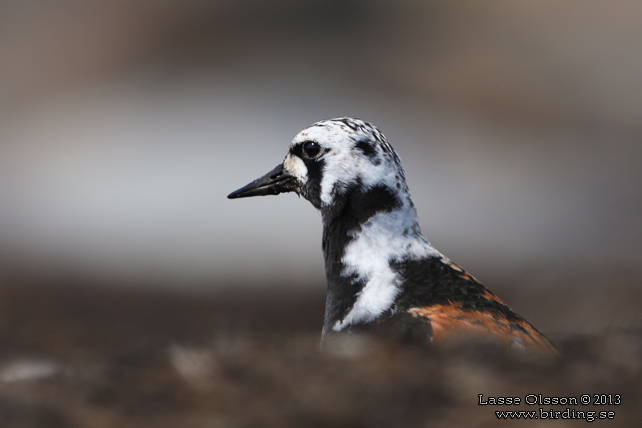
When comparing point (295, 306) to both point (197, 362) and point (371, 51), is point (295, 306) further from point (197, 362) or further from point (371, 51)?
point (371, 51)

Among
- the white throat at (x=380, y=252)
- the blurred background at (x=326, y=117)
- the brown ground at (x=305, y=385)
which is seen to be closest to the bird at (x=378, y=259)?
the white throat at (x=380, y=252)

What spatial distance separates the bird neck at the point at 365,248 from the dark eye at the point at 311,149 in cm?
35

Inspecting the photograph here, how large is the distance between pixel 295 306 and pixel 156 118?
7.54 meters

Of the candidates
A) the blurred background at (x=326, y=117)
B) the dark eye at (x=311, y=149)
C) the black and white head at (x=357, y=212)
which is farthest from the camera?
the blurred background at (x=326, y=117)

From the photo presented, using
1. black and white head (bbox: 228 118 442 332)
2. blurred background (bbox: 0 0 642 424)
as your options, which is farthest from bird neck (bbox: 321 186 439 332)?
blurred background (bbox: 0 0 642 424)

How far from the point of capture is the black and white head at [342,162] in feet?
15.6

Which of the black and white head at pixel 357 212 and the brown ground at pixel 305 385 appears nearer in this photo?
the brown ground at pixel 305 385

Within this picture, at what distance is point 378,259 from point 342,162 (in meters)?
0.64

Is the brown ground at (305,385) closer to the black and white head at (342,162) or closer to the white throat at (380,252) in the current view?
the white throat at (380,252)

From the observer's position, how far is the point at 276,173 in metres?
5.21

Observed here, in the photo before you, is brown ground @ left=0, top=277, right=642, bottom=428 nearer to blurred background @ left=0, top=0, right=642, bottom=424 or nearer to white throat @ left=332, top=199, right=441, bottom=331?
white throat @ left=332, top=199, right=441, bottom=331

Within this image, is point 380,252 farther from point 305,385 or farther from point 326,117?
point 326,117

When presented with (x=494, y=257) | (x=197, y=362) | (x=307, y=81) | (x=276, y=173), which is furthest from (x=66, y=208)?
(x=197, y=362)

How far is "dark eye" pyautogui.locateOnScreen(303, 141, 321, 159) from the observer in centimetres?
491
